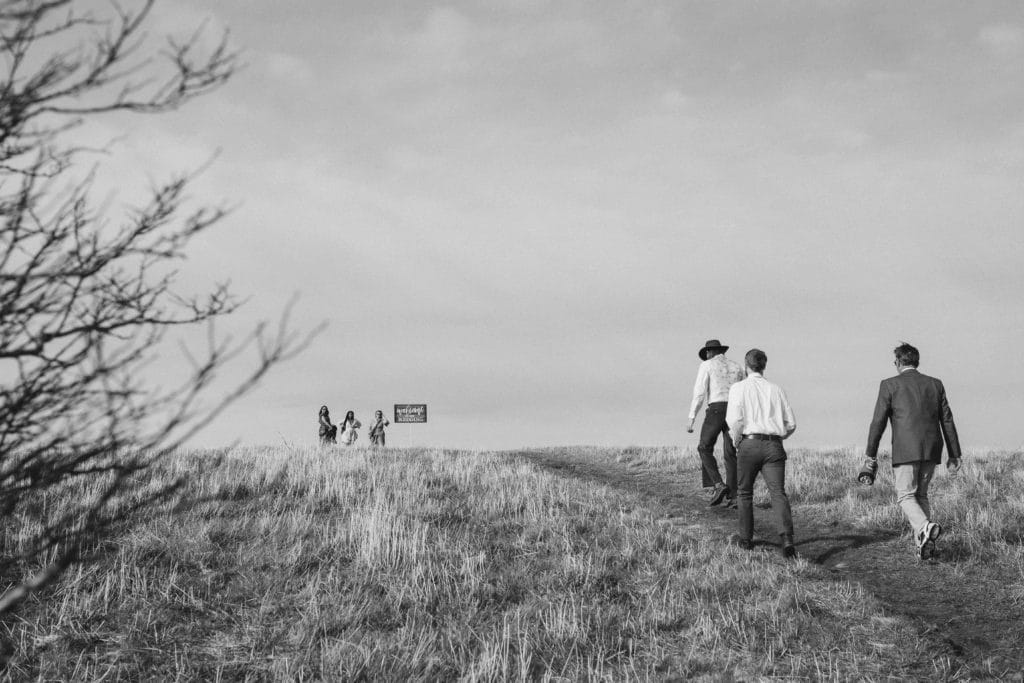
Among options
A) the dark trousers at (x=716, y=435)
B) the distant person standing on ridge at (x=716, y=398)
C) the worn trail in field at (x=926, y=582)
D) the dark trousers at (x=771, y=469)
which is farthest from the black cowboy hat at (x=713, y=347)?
the dark trousers at (x=771, y=469)

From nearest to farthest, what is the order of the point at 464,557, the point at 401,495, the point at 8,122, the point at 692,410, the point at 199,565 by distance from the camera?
the point at 8,122 → the point at 199,565 → the point at 464,557 → the point at 401,495 → the point at 692,410

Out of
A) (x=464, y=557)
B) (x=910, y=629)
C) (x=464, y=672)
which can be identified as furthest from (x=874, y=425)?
(x=464, y=672)

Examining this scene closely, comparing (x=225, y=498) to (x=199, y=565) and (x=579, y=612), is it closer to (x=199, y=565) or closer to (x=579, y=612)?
(x=199, y=565)

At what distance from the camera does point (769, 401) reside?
819 cm

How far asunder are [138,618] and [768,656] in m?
4.70

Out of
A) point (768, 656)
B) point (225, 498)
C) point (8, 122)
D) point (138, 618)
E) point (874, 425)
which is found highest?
point (8, 122)

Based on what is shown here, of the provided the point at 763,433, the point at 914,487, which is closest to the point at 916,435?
the point at 914,487

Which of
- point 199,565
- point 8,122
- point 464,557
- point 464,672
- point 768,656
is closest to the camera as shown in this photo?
point 8,122

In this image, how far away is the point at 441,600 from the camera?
635cm

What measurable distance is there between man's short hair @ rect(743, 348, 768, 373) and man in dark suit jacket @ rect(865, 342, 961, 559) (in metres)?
1.43

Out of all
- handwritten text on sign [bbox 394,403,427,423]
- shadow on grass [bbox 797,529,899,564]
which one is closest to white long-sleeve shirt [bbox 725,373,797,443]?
shadow on grass [bbox 797,529,899,564]

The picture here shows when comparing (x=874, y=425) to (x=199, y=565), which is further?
(x=874, y=425)

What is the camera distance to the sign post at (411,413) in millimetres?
27109

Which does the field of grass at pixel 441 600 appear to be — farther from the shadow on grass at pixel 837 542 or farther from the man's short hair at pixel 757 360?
the man's short hair at pixel 757 360
